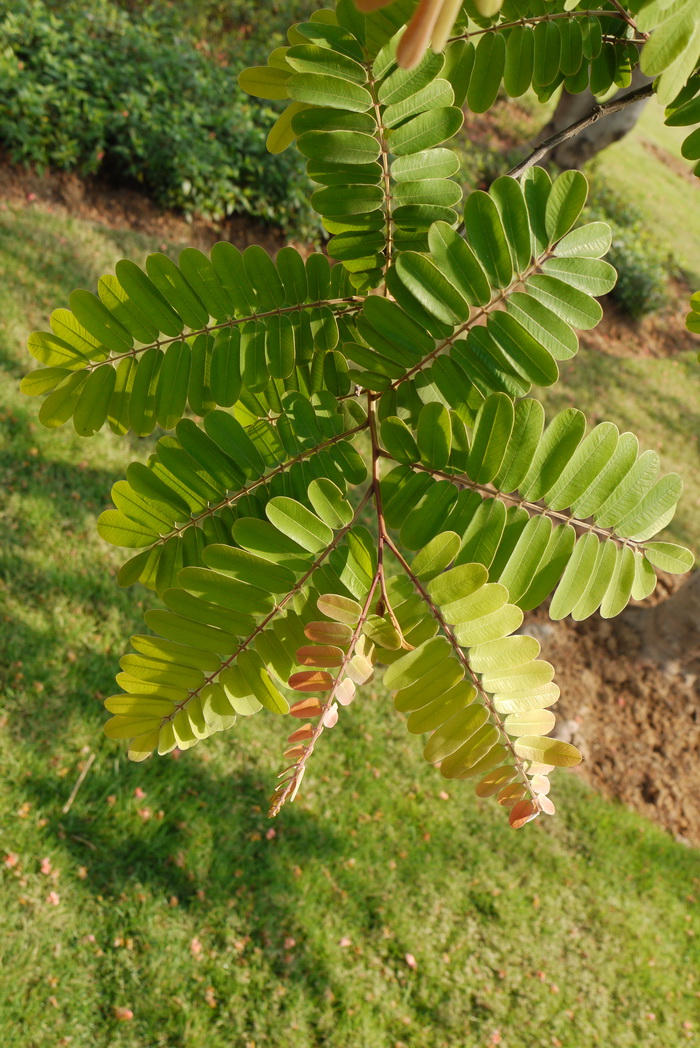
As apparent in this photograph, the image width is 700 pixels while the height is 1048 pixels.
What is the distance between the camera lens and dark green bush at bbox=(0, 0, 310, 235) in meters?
5.71

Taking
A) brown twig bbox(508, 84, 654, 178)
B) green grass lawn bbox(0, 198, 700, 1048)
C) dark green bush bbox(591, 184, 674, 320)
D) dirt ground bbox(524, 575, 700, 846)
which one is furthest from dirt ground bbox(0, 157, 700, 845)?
dark green bush bbox(591, 184, 674, 320)

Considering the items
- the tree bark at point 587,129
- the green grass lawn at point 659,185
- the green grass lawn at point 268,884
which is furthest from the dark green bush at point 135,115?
the green grass lawn at point 659,185

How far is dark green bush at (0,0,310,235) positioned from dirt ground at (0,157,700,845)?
266 mm

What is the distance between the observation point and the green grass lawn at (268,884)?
8.78ft

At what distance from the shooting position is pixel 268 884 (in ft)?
10.1

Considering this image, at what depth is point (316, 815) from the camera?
3.37 meters

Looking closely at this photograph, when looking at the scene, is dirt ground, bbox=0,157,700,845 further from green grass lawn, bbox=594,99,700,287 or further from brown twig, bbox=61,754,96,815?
green grass lawn, bbox=594,99,700,287

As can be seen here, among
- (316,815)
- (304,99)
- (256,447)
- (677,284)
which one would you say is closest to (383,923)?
(316,815)

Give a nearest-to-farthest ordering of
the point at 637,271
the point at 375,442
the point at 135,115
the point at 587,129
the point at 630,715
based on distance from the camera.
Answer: the point at 375,442 < the point at 630,715 < the point at 135,115 < the point at 587,129 < the point at 637,271

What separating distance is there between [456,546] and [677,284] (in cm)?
1056

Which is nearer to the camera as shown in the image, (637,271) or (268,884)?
(268,884)

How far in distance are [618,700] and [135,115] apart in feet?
17.6

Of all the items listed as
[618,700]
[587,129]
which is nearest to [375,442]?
[618,700]

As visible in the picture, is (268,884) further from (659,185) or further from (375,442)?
(659,185)
